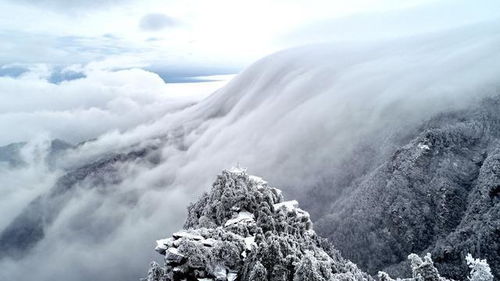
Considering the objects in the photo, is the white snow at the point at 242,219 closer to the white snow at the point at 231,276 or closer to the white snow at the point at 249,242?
the white snow at the point at 249,242

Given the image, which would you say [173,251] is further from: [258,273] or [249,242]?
[249,242]

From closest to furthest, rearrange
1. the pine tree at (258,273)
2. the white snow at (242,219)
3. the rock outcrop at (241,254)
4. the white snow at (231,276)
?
the pine tree at (258,273), the rock outcrop at (241,254), the white snow at (231,276), the white snow at (242,219)

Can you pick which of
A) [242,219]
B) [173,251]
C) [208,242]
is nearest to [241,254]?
[208,242]

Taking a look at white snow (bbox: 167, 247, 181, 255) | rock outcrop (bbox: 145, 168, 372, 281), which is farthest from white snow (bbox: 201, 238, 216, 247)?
white snow (bbox: 167, 247, 181, 255)

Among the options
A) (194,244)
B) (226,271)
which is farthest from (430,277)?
(194,244)

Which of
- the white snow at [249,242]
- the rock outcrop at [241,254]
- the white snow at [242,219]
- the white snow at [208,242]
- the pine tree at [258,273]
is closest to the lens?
A: the pine tree at [258,273]

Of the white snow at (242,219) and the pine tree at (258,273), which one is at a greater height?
the pine tree at (258,273)

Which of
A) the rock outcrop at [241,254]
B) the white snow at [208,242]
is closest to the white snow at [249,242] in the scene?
the rock outcrop at [241,254]

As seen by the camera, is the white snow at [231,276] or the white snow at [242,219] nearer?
the white snow at [231,276]

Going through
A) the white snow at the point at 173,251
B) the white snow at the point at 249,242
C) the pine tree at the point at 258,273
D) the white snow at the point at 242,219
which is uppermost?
the white snow at the point at 173,251

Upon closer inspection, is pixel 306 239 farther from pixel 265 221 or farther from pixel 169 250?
pixel 169 250
